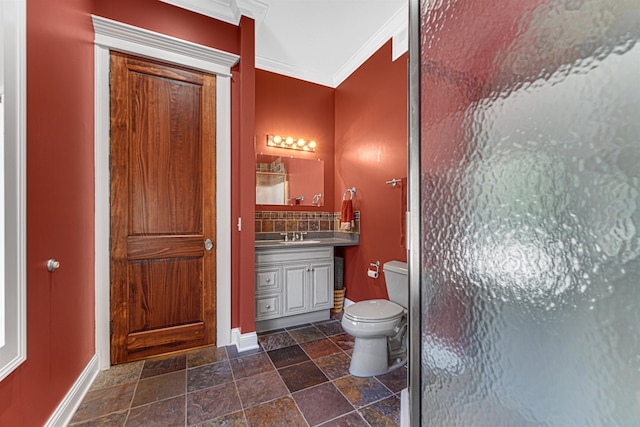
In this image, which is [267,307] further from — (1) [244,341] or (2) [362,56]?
(2) [362,56]

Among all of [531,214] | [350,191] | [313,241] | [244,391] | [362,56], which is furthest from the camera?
[350,191]

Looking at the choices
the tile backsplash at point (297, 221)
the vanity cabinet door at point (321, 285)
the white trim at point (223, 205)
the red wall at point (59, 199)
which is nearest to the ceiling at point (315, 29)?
the white trim at point (223, 205)

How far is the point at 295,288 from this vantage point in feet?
8.20

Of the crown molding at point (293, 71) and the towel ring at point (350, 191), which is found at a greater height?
the crown molding at point (293, 71)

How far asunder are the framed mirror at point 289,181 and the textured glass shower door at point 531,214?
2.43m

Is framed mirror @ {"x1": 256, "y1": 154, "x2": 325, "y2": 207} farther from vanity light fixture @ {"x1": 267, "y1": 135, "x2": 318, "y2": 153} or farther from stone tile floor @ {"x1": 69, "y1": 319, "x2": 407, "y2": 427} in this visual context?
stone tile floor @ {"x1": 69, "y1": 319, "x2": 407, "y2": 427}

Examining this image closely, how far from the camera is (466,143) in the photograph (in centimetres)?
53

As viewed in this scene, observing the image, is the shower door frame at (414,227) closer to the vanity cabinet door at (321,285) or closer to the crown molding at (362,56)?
the crown molding at (362,56)

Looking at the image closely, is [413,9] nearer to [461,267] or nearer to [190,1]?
[461,267]

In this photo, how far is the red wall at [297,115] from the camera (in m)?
2.88

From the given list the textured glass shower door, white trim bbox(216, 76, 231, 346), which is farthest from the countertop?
the textured glass shower door

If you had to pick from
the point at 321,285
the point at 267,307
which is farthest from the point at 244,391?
the point at 321,285

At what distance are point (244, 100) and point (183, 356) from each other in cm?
201

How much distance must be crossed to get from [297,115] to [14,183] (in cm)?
245
